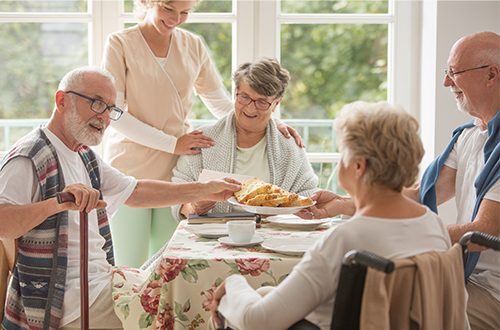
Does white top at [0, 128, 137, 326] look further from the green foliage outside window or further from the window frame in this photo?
the green foliage outside window

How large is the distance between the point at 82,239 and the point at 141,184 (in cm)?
68

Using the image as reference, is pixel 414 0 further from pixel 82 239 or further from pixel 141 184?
pixel 82 239

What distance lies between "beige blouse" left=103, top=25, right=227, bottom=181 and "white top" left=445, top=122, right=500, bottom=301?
4.13ft

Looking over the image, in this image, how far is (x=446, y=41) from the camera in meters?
3.79

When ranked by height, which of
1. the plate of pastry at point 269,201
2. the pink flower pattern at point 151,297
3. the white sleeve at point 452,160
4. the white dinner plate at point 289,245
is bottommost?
the pink flower pattern at point 151,297

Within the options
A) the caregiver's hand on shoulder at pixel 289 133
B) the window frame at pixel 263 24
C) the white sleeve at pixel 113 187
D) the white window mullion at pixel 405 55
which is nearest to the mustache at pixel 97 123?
the white sleeve at pixel 113 187

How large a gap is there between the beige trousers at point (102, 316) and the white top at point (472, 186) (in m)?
1.12

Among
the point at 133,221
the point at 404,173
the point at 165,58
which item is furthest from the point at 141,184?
the point at 404,173

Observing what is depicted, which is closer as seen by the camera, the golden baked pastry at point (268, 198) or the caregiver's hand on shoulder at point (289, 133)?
the golden baked pastry at point (268, 198)

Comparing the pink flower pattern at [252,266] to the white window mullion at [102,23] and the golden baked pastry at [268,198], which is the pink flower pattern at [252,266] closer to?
the golden baked pastry at [268,198]

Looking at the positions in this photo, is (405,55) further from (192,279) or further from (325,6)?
(192,279)

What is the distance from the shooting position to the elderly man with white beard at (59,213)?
7.24ft

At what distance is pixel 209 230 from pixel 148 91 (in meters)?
1.14

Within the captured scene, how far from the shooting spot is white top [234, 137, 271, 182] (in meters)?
3.12
